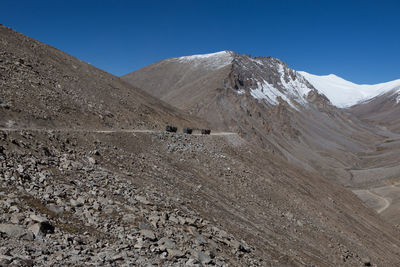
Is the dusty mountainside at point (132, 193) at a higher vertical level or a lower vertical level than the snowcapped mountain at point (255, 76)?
lower

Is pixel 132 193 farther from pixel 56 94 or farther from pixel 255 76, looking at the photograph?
pixel 255 76

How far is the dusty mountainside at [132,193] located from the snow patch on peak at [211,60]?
98.9 metres

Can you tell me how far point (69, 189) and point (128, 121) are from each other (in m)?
19.6

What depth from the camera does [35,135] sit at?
1722 cm

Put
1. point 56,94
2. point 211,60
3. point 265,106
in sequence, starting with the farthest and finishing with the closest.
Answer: point 211,60, point 265,106, point 56,94

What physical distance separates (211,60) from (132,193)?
450 feet

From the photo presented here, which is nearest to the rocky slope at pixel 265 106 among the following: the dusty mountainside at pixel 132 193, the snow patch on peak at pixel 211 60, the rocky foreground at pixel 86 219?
the snow patch on peak at pixel 211 60

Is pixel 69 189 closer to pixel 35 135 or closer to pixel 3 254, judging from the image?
pixel 3 254

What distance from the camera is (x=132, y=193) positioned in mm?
15172

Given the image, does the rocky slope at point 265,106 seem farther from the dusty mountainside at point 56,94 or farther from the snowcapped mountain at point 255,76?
the dusty mountainside at point 56,94

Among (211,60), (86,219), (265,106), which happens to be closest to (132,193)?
(86,219)

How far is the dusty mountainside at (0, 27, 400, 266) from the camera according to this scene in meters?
10.6

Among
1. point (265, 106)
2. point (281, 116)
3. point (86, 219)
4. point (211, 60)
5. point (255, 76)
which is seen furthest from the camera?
point (211, 60)

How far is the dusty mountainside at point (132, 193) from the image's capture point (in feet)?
34.9
